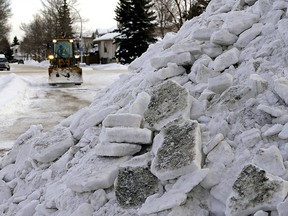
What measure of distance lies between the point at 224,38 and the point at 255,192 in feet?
6.97

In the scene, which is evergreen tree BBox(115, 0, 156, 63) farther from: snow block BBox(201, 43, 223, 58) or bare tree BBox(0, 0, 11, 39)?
snow block BBox(201, 43, 223, 58)

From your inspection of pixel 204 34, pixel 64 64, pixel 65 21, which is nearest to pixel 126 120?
pixel 204 34

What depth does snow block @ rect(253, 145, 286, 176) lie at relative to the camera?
264cm

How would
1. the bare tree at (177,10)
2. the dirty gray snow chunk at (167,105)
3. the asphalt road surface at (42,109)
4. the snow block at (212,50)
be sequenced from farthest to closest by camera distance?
the bare tree at (177,10) → the asphalt road surface at (42,109) → the snow block at (212,50) → the dirty gray snow chunk at (167,105)

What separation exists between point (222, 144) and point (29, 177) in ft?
6.77

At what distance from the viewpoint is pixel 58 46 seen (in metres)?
19.0

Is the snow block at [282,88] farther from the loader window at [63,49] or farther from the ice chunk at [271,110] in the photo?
the loader window at [63,49]

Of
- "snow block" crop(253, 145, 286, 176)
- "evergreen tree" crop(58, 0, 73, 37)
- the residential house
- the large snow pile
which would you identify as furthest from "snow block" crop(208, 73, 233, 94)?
the residential house

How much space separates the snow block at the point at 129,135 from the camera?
3363 mm

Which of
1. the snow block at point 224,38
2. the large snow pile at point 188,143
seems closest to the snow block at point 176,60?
the large snow pile at point 188,143

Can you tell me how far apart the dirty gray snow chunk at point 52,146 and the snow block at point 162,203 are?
1.61 metres

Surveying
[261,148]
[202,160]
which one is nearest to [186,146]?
[202,160]

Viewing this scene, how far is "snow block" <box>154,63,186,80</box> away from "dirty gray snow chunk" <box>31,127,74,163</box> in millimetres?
1156

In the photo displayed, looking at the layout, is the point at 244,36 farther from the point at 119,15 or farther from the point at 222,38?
the point at 119,15
